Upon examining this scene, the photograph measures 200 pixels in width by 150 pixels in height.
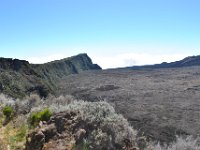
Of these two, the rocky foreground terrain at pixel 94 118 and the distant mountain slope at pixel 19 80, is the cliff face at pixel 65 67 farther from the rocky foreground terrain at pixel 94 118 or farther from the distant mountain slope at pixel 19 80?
the rocky foreground terrain at pixel 94 118

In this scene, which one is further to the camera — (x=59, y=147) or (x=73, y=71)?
(x=73, y=71)

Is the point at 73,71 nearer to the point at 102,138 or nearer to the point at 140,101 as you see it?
the point at 140,101

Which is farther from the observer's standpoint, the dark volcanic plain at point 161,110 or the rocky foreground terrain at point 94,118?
the dark volcanic plain at point 161,110

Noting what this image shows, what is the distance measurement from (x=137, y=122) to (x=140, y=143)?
85.3 feet

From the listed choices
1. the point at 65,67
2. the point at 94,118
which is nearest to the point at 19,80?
the point at 94,118

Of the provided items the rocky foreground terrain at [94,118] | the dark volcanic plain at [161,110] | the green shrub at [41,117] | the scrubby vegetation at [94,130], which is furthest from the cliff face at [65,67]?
the green shrub at [41,117]

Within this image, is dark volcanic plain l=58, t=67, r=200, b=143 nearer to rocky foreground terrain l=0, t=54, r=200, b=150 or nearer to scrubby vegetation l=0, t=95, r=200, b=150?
rocky foreground terrain l=0, t=54, r=200, b=150

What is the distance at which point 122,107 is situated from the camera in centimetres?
4700

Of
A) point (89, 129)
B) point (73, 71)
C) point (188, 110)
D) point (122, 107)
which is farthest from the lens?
point (73, 71)

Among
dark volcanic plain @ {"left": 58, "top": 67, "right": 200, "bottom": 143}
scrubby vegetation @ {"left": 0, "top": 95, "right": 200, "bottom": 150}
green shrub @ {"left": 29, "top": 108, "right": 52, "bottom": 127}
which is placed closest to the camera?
scrubby vegetation @ {"left": 0, "top": 95, "right": 200, "bottom": 150}

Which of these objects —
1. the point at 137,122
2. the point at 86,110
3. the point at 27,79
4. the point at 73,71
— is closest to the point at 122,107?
the point at 137,122

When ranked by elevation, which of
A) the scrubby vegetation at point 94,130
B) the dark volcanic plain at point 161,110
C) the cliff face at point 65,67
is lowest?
the dark volcanic plain at point 161,110

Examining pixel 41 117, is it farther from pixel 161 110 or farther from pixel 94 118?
pixel 161 110

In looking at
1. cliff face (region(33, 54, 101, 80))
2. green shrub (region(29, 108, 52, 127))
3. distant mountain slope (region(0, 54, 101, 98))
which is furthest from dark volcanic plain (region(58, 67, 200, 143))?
cliff face (region(33, 54, 101, 80))
